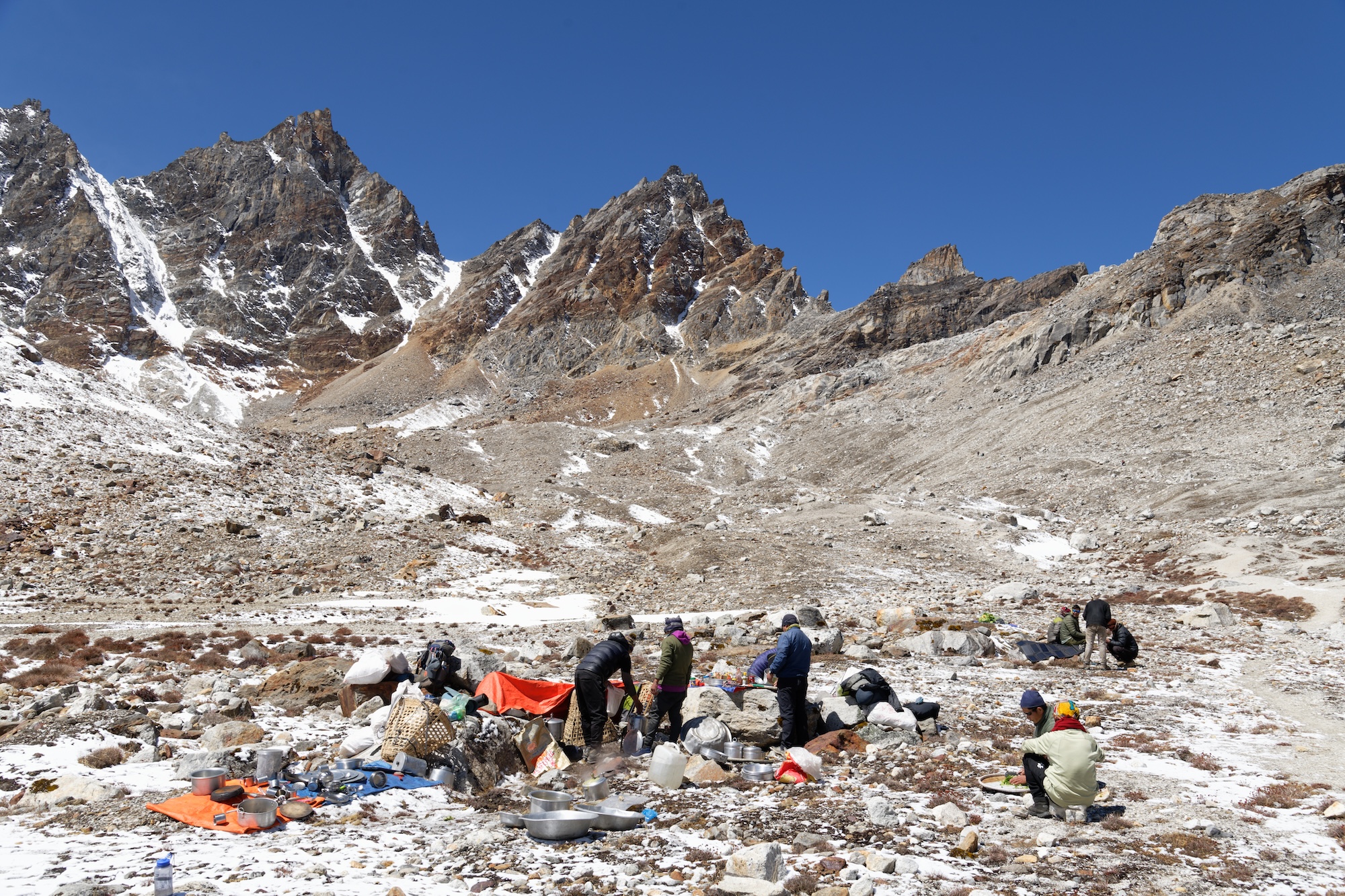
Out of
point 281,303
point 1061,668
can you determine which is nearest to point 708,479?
point 1061,668

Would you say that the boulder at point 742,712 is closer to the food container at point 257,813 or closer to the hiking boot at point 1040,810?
the hiking boot at point 1040,810

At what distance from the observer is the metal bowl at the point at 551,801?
7.29 metres

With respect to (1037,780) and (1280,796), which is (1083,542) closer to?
(1280,796)

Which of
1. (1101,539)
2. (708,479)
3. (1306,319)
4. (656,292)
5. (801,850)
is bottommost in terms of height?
(801,850)

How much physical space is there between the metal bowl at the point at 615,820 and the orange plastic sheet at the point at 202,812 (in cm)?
297

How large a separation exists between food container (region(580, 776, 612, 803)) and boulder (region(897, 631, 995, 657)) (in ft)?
33.5

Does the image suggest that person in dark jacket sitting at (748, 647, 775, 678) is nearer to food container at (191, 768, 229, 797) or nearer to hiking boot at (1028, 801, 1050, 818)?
hiking boot at (1028, 801, 1050, 818)

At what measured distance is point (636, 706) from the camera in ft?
33.7

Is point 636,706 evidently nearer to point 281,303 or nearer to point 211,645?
point 211,645

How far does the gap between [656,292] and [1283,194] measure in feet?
356

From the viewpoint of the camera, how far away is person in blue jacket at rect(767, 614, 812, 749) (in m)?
9.59

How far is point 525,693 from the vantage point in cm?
1063

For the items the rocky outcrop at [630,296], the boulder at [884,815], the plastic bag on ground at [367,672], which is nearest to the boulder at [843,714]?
the boulder at [884,815]

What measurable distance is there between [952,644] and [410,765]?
12.0m
